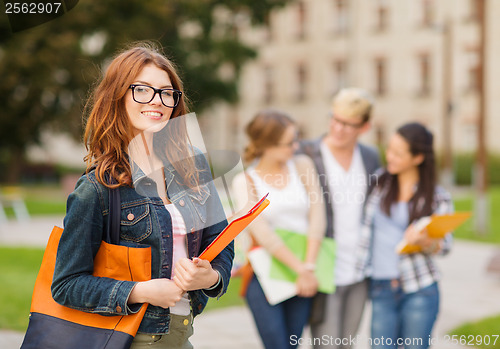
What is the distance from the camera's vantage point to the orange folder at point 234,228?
1.77m

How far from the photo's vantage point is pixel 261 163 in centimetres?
362

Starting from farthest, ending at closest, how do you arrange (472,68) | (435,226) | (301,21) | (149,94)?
(301,21) < (472,68) < (435,226) < (149,94)

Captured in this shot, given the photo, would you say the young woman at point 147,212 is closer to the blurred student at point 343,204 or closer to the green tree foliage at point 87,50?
the blurred student at point 343,204

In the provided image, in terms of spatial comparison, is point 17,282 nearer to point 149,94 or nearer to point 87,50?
point 149,94

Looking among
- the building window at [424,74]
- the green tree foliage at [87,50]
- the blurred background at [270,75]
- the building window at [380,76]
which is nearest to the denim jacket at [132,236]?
the blurred background at [270,75]

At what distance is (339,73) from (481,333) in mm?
33899

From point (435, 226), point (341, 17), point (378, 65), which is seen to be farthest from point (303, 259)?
point (341, 17)

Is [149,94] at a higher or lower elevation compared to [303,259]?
higher

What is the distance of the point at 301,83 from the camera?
39.9 metres

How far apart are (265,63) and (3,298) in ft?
115

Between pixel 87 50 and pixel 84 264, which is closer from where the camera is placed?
pixel 84 264

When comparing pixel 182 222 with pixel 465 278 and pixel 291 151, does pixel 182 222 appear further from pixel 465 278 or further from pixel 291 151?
pixel 465 278

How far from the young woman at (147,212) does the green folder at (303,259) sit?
1.42m

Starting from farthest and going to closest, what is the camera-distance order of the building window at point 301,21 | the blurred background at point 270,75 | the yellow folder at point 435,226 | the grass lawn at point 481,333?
the building window at point 301,21
the blurred background at point 270,75
the grass lawn at point 481,333
the yellow folder at point 435,226
